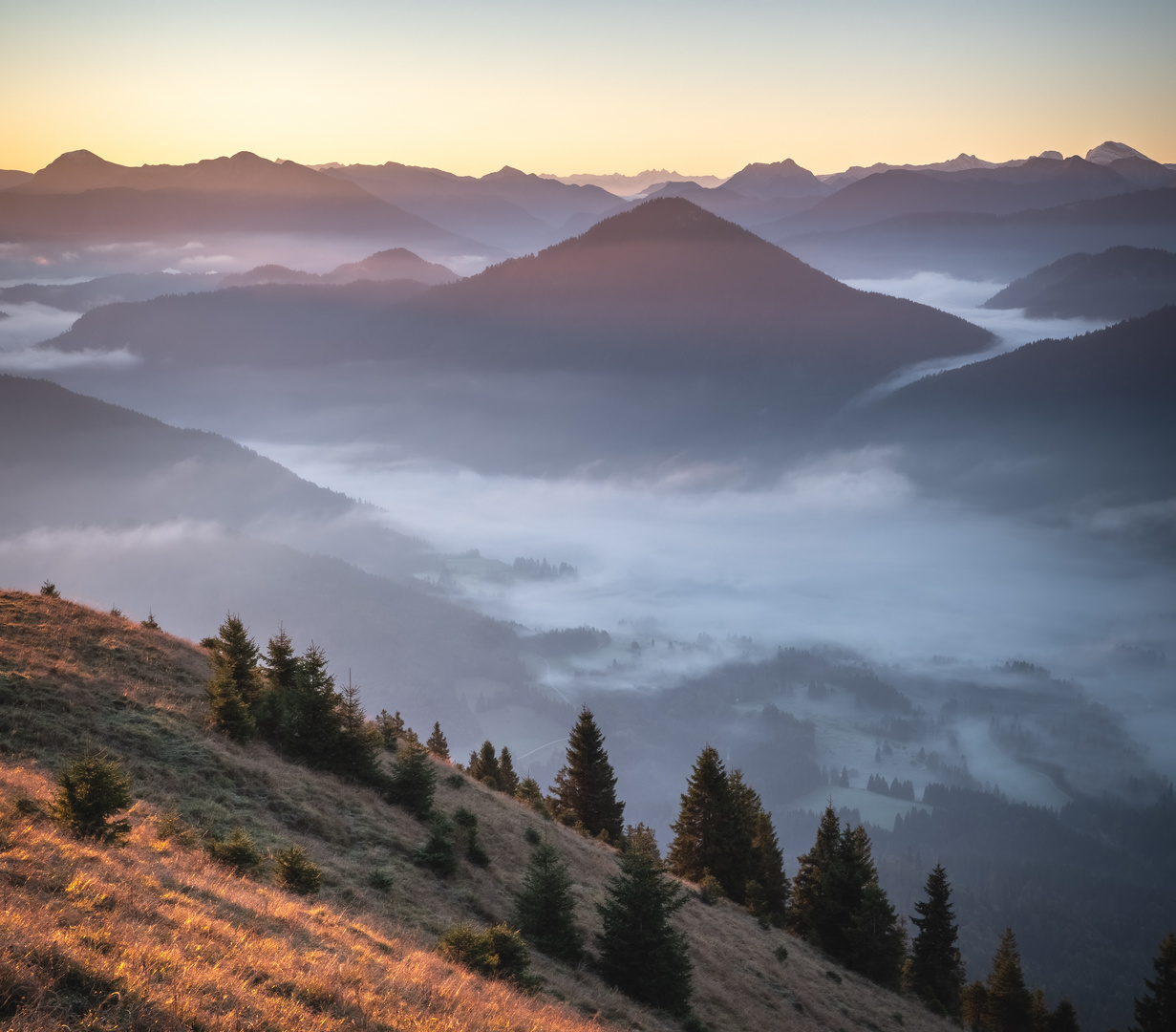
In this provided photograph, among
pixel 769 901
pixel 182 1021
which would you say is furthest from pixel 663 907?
Answer: pixel 769 901

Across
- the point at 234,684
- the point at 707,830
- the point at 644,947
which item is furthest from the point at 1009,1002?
the point at 234,684

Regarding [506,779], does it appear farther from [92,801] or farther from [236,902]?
[236,902]

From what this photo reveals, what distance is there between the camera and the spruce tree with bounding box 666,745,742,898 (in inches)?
1817

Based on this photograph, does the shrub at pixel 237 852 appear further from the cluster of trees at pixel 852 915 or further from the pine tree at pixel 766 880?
the cluster of trees at pixel 852 915

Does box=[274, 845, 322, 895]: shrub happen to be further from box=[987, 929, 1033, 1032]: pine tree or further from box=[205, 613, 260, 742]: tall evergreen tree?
box=[987, 929, 1033, 1032]: pine tree

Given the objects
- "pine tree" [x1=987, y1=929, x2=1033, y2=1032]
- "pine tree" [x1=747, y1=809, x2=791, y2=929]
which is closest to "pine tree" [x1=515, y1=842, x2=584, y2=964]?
"pine tree" [x1=747, y1=809, x2=791, y2=929]

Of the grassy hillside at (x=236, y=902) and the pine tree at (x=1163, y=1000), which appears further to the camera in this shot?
the pine tree at (x=1163, y=1000)

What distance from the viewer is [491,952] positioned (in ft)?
57.1

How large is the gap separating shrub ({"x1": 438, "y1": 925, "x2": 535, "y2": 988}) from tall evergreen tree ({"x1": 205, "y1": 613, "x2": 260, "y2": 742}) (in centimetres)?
1249

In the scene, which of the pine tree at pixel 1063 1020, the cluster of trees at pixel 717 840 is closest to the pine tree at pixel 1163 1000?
the pine tree at pixel 1063 1020

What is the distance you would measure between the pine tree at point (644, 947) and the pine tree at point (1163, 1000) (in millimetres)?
36484

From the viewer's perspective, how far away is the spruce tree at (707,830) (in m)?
46.2

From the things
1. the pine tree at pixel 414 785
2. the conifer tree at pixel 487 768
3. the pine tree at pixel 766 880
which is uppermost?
the pine tree at pixel 414 785

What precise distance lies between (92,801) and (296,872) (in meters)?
4.79
